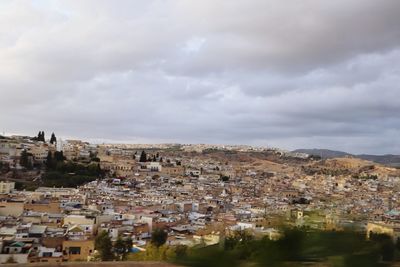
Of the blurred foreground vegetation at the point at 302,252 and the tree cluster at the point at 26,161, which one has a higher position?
the blurred foreground vegetation at the point at 302,252

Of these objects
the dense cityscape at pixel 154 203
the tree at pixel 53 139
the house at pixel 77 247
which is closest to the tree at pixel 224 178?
the dense cityscape at pixel 154 203

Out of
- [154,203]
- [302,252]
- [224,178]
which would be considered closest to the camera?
[302,252]

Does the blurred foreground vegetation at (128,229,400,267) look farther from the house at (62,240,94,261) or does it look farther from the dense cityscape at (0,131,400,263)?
the house at (62,240,94,261)

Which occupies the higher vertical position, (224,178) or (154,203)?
(224,178)

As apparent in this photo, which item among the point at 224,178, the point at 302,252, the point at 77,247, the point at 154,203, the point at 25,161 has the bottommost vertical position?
the point at 154,203

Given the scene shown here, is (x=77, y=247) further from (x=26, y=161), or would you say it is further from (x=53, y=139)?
(x=53, y=139)

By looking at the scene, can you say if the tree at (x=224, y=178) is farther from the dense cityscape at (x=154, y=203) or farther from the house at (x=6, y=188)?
the house at (x=6, y=188)

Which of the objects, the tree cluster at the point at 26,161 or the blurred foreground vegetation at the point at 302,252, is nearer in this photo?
the blurred foreground vegetation at the point at 302,252

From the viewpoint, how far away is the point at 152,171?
6812 cm

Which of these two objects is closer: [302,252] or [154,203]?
[302,252]

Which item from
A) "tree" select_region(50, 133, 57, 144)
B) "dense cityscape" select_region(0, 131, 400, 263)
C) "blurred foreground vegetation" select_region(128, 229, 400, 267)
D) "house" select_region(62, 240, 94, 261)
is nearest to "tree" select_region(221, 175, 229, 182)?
"dense cityscape" select_region(0, 131, 400, 263)

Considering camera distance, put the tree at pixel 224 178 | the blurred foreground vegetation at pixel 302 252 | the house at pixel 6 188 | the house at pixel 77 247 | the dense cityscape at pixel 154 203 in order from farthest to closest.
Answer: the tree at pixel 224 178 → the house at pixel 6 188 → the house at pixel 77 247 → the dense cityscape at pixel 154 203 → the blurred foreground vegetation at pixel 302 252

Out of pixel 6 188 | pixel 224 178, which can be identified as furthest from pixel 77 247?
pixel 224 178

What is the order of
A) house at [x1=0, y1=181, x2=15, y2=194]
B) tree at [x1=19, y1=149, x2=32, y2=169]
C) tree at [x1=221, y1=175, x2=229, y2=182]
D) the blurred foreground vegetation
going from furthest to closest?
1. tree at [x1=221, y1=175, x2=229, y2=182]
2. tree at [x1=19, y1=149, x2=32, y2=169]
3. house at [x1=0, y1=181, x2=15, y2=194]
4. the blurred foreground vegetation
